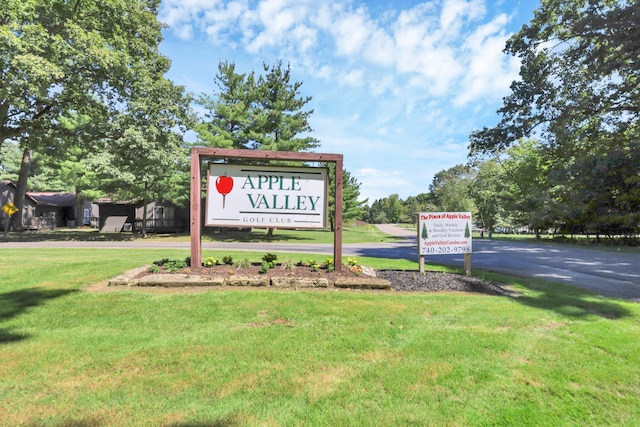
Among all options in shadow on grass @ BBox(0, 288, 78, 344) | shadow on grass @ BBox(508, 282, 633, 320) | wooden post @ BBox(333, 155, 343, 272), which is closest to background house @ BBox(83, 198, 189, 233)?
shadow on grass @ BBox(0, 288, 78, 344)

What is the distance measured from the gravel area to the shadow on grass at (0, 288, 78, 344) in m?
5.66

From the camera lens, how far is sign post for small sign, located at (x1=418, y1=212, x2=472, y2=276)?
7582 millimetres

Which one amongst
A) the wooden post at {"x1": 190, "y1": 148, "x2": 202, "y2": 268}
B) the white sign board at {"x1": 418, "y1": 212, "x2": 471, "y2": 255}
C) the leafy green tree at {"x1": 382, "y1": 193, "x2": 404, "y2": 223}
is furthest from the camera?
the leafy green tree at {"x1": 382, "y1": 193, "x2": 404, "y2": 223}

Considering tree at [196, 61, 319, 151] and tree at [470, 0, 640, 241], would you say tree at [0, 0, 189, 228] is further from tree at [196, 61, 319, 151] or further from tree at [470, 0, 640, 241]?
tree at [470, 0, 640, 241]

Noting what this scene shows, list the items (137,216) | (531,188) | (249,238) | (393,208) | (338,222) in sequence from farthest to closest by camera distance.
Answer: (393,208)
(137,216)
(531,188)
(249,238)
(338,222)

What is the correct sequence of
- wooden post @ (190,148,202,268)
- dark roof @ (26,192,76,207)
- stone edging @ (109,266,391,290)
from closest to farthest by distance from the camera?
stone edging @ (109,266,391,290) < wooden post @ (190,148,202,268) < dark roof @ (26,192,76,207)

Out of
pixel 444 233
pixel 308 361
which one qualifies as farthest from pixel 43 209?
pixel 308 361

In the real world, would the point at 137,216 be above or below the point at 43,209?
below

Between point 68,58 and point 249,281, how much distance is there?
15.7m

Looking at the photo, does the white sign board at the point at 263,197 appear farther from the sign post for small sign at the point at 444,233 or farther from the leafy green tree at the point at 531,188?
the leafy green tree at the point at 531,188

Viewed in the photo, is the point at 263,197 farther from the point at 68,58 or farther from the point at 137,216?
the point at 137,216

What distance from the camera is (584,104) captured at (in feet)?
55.2

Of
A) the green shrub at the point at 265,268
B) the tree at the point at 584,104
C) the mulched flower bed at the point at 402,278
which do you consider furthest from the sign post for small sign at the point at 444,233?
the tree at the point at 584,104

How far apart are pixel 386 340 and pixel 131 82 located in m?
20.3
